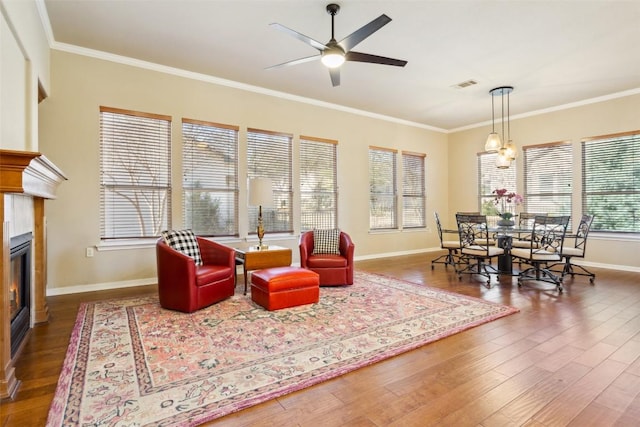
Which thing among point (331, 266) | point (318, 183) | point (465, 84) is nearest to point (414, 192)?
point (318, 183)

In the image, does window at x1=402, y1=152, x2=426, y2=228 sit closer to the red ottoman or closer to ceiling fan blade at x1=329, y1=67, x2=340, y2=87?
ceiling fan blade at x1=329, y1=67, x2=340, y2=87

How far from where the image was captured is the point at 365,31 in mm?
2865

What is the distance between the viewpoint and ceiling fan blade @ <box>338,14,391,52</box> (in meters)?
2.67

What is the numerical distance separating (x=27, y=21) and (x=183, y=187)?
2506 millimetres

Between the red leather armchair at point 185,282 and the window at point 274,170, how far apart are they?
1983 mm

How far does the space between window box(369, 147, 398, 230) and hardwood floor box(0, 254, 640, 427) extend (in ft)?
13.3

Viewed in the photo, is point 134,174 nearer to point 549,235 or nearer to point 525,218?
point 549,235

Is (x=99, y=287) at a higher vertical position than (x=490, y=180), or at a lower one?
lower

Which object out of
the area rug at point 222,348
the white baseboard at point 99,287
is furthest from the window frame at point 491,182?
the white baseboard at point 99,287

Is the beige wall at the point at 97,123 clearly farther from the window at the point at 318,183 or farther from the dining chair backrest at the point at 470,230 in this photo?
the dining chair backrest at the point at 470,230

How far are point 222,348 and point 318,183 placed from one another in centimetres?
423

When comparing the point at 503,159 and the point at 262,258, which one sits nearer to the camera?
the point at 262,258

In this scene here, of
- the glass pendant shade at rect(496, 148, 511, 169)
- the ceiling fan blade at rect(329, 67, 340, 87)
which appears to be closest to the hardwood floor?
the glass pendant shade at rect(496, 148, 511, 169)

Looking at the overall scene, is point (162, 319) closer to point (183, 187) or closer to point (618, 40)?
point (183, 187)
